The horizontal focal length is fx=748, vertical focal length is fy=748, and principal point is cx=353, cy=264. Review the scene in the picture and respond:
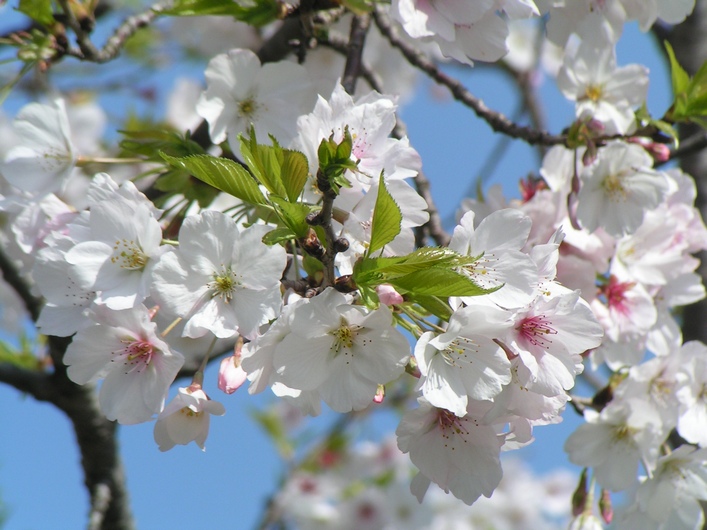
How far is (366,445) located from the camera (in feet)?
18.3

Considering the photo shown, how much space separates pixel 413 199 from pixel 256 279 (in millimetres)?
316

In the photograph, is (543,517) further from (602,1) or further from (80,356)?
(80,356)

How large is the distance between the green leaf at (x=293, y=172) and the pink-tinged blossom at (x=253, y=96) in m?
0.52

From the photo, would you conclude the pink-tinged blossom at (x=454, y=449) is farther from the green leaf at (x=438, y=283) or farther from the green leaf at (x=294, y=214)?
the green leaf at (x=294, y=214)

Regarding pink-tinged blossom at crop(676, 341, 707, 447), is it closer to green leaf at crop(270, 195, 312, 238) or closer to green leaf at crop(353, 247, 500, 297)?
green leaf at crop(353, 247, 500, 297)

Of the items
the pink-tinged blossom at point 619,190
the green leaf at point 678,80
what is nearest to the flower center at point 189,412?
the pink-tinged blossom at point 619,190

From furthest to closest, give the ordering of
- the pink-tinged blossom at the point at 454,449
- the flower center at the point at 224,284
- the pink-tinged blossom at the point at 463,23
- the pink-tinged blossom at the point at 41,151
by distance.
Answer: the pink-tinged blossom at the point at 41,151, the pink-tinged blossom at the point at 463,23, the pink-tinged blossom at the point at 454,449, the flower center at the point at 224,284

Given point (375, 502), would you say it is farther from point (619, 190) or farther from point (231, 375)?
point (231, 375)

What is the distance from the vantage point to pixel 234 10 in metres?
1.70

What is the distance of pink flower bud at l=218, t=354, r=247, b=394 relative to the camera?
48.9 inches

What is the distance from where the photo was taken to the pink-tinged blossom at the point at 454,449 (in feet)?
4.37

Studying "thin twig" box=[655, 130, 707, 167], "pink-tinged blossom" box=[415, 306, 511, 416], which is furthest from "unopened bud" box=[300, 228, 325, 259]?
"thin twig" box=[655, 130, 707, 167]

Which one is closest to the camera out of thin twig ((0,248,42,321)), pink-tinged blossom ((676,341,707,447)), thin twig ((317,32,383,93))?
pink-tinged blossom ((676,341,707,447))

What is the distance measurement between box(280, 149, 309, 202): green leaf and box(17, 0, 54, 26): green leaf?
3.28ft
